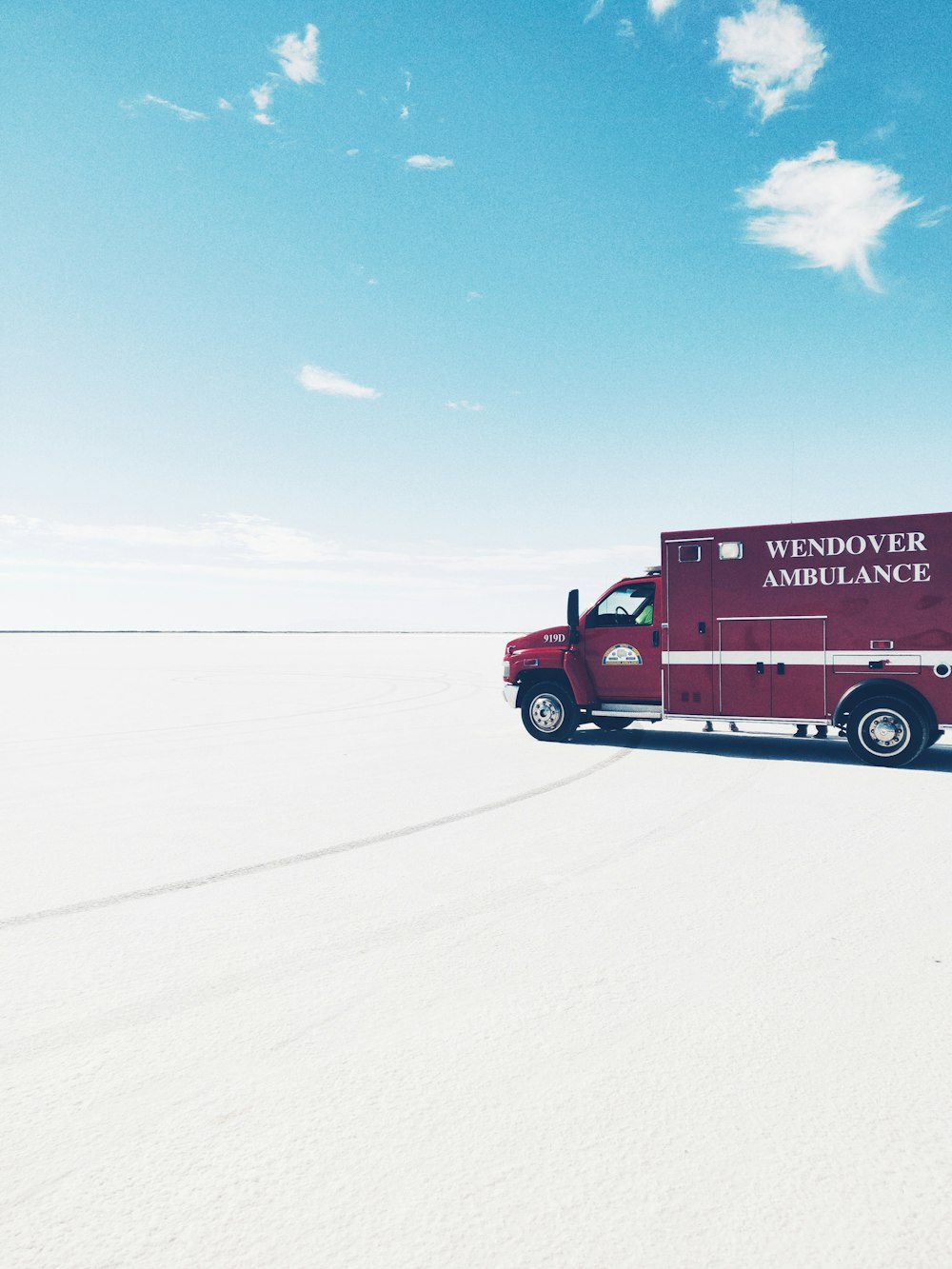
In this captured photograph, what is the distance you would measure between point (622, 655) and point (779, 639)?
2234mm

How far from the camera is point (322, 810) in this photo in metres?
8.34

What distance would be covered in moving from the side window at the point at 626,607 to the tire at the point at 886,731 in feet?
→ 10.1

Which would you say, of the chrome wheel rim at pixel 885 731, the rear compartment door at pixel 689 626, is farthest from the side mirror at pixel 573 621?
the chrome wheel rim at pixel 885 731

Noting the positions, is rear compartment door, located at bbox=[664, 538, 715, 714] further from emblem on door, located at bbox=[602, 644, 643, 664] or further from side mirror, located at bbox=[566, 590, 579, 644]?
side mirror, located at bbox=[566, 590, 579, 644]

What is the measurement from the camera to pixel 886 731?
11.2m

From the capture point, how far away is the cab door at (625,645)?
1301 centimetres

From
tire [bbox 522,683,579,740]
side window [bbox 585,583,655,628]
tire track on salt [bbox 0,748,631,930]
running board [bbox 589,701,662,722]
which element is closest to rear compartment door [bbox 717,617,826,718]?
running board [bbox 589,701,662,722]

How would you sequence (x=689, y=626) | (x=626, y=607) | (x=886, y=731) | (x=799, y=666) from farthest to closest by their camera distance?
1. (x=626, y=607)
2. (x=689, y=626)
3. (x=799, y=666)
4. (x=886, y=731)

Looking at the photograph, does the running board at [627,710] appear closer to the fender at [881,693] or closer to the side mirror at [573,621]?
the side mirror at [573,621]

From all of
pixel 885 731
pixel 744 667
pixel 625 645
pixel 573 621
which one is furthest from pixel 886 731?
pixel 573 621

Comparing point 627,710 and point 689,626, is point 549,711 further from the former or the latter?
point 689,626

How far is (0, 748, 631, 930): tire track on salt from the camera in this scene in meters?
5.46

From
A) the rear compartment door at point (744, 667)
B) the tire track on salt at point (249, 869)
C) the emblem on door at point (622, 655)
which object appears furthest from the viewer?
the emblem on door at point (622, 655)

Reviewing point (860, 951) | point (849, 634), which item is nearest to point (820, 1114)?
point (860, 951)
